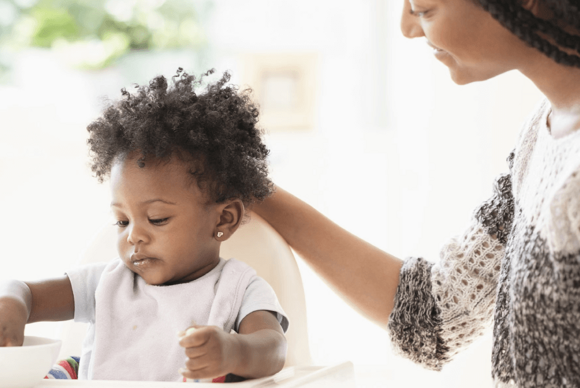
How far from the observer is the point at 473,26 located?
0.70m

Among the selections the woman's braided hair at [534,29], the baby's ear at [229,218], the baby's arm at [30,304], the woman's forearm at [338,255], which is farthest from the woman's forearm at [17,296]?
the woman's braided hair at [534,29]

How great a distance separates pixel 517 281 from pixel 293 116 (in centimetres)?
190

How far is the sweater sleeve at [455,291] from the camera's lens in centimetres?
92

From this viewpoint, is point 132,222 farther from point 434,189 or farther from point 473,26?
point 434,189

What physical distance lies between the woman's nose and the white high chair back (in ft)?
1.29

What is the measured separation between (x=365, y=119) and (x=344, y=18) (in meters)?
0.44

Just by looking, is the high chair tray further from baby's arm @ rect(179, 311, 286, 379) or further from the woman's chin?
the woman's chin

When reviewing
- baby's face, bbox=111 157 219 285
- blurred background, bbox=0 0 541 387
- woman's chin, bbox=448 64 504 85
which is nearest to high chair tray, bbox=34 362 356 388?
baby's face, bbox=111 157 219 285

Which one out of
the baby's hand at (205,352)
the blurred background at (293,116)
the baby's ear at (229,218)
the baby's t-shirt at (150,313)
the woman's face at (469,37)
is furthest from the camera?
the blurred background at (293,116)

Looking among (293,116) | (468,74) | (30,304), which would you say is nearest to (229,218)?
(30,304)

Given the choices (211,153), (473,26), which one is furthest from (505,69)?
(211,153)

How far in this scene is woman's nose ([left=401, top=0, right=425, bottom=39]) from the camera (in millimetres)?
762

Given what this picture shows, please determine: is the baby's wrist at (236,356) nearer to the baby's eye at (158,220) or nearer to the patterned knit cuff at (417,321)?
the baby's eye at (158,220)

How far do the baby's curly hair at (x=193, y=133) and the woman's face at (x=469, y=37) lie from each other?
1.02 feet
